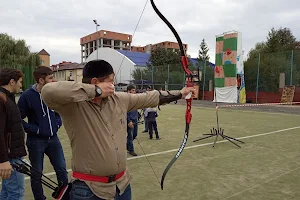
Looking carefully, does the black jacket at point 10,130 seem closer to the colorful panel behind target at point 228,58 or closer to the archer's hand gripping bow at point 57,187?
the archer's hand gripping bow at point 57,187

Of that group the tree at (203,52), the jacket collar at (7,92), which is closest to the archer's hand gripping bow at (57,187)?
the jacket collar at (7,92)

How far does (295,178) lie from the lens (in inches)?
172

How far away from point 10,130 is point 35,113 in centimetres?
61

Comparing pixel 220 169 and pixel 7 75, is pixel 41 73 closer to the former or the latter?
pixel 7 75

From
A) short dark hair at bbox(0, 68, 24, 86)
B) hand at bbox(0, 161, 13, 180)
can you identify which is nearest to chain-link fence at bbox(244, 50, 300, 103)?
short dark hair at bbox(0, 68, 24, 86)

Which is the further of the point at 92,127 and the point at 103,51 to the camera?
the point at 103,51

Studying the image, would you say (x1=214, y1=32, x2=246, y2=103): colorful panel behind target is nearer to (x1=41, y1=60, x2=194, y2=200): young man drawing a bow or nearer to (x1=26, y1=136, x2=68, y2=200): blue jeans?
(x1=26, y1=136, x2=68, y2=200): blue jeans

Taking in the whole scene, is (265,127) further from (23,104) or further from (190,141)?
(23,104)

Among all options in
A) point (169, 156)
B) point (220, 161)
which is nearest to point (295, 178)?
point (220, 161)

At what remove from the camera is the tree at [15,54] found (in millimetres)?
33953

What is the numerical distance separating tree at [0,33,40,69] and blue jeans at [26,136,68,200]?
33.7 meters

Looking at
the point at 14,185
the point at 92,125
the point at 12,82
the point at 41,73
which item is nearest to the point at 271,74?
the point at 41,73

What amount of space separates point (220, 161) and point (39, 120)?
3.60 metres

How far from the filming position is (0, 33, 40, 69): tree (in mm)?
33953
